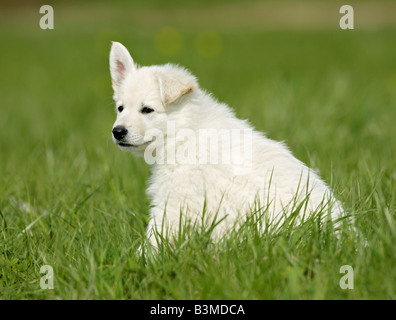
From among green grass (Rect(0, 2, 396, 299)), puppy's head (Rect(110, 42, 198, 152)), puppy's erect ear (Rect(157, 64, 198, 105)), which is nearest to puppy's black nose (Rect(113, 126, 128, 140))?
puppy's head (Rect(110, 42, 198, 152))

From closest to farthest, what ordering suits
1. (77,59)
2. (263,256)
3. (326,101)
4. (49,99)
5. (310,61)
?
1. (263,256)
2. (326,101)
3. (49,99)
4. (310,61)
5. (77,59)

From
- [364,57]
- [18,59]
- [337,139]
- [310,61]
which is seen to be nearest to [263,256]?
[337,139]

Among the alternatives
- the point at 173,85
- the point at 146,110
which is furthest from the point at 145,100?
the point at 173,85

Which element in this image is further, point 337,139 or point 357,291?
point 337,139

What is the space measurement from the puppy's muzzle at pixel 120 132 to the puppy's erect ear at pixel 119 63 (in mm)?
545

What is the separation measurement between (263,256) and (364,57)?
11.1m

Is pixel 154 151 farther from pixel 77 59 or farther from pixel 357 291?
pixel 77 59

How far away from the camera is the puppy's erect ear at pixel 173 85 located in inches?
145

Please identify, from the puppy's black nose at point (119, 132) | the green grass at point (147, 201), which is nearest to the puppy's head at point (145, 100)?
the puppy's black nose at point (119, 132)

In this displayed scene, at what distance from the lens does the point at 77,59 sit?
13.8m

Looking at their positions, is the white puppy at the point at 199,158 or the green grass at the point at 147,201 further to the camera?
the white puppy at the point at 199,158

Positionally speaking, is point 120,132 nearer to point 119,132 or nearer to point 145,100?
point 119,132

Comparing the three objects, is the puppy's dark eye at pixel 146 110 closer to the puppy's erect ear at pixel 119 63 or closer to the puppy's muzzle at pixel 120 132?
the puppy's muzzle at pixel 120 132
